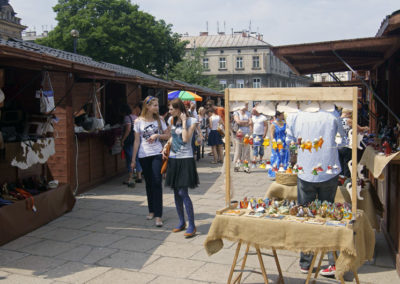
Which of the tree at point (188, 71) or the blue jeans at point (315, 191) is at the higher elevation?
the tree at point (188, 71)

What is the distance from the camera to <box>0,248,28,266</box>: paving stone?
16.9 feet

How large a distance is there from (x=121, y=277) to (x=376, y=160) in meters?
2.99

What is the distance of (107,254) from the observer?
5383 mm

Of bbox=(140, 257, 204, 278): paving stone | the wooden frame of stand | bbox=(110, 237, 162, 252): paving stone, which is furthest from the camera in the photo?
bbox=(110, 237, 162, 252): paving stone

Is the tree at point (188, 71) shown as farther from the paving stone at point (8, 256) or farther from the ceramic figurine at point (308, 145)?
the ceramic figurine at point (308, 145)

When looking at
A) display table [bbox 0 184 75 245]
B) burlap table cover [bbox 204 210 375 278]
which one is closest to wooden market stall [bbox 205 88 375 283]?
burlap table cover [bbox 204 210 375 278]

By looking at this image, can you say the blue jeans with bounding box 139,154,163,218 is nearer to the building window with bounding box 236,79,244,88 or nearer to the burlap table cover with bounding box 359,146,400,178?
the burlap table cover with bounding box 359,146,400,178

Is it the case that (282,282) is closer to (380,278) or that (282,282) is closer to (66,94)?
(380,278)

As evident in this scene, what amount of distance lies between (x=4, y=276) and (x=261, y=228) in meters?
2.83

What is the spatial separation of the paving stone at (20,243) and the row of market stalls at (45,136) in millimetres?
86

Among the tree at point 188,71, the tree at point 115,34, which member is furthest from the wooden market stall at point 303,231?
the tree at point 188,71

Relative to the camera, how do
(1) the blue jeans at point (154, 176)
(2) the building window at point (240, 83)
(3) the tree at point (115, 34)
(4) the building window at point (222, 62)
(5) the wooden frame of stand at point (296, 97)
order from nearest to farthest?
(5) the wooden frame of stand at point (296, 97)
(1) the blue jeans at point (154, 176)
(3) the tree at point (115, 34)
(2) the building window at point (240, 83)
(4) the building window at point (222, 62)

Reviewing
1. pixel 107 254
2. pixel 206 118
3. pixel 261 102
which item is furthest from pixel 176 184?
pixel 206 118

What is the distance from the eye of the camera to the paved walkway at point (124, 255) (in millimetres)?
4643
